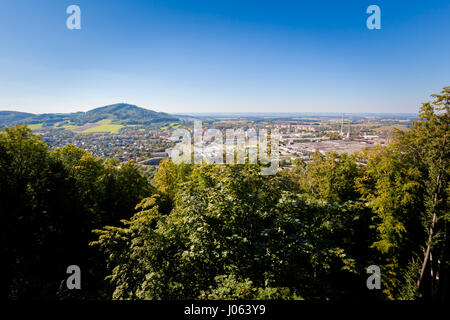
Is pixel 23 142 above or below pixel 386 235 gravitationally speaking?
above

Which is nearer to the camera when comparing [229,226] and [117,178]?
[229,226]

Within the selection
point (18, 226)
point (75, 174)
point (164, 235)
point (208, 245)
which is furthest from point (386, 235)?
point (75, 174)
